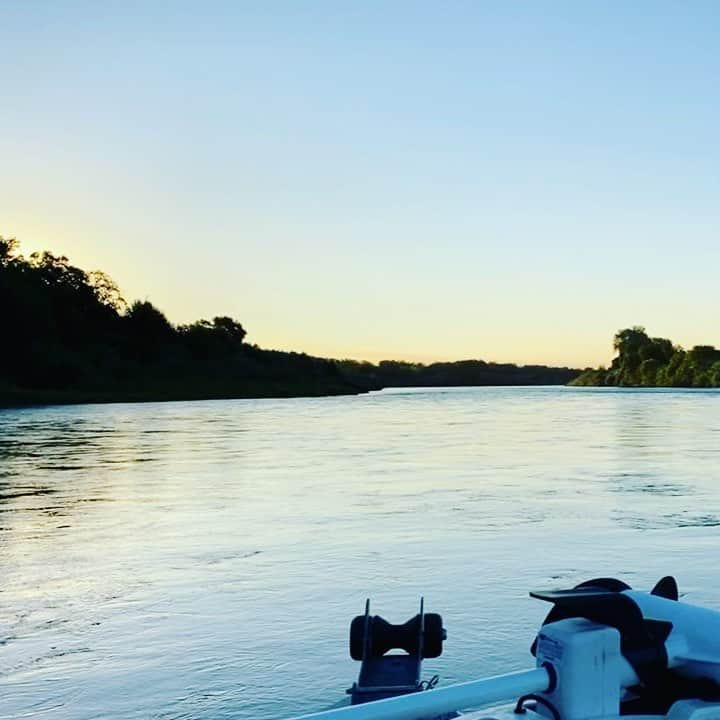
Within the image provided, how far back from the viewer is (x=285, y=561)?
1064 cm

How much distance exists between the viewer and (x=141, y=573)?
1024 cm

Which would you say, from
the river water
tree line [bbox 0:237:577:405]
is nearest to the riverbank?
tree line [bbox 0:237:577:405]

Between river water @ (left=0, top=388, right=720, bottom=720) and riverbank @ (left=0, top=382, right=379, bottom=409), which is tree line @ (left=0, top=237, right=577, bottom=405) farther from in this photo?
river water @ (left=0, top=388, right=720, bottom=720)

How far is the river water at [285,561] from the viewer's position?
21.8 feet

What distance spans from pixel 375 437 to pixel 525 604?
90.3 ft

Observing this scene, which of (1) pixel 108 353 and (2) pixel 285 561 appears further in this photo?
(1) pixel 108 353

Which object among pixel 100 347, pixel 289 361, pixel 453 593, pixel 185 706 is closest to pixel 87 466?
pixel 453 593

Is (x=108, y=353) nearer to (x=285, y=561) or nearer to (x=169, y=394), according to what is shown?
(x=169, y=394)

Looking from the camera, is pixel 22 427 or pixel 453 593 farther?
pixel 22 427

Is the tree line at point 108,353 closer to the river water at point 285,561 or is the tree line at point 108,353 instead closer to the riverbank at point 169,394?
the riverbank at point 169,394

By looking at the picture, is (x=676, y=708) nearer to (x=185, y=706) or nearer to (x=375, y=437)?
(x=185, y=706)

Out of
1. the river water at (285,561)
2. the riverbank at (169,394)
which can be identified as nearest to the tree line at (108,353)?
the riverbank at (169,394)

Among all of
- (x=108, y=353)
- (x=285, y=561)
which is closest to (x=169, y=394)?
(x=108, y=353)

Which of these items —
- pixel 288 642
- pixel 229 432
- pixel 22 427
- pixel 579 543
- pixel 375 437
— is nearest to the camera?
pixel 288 642
